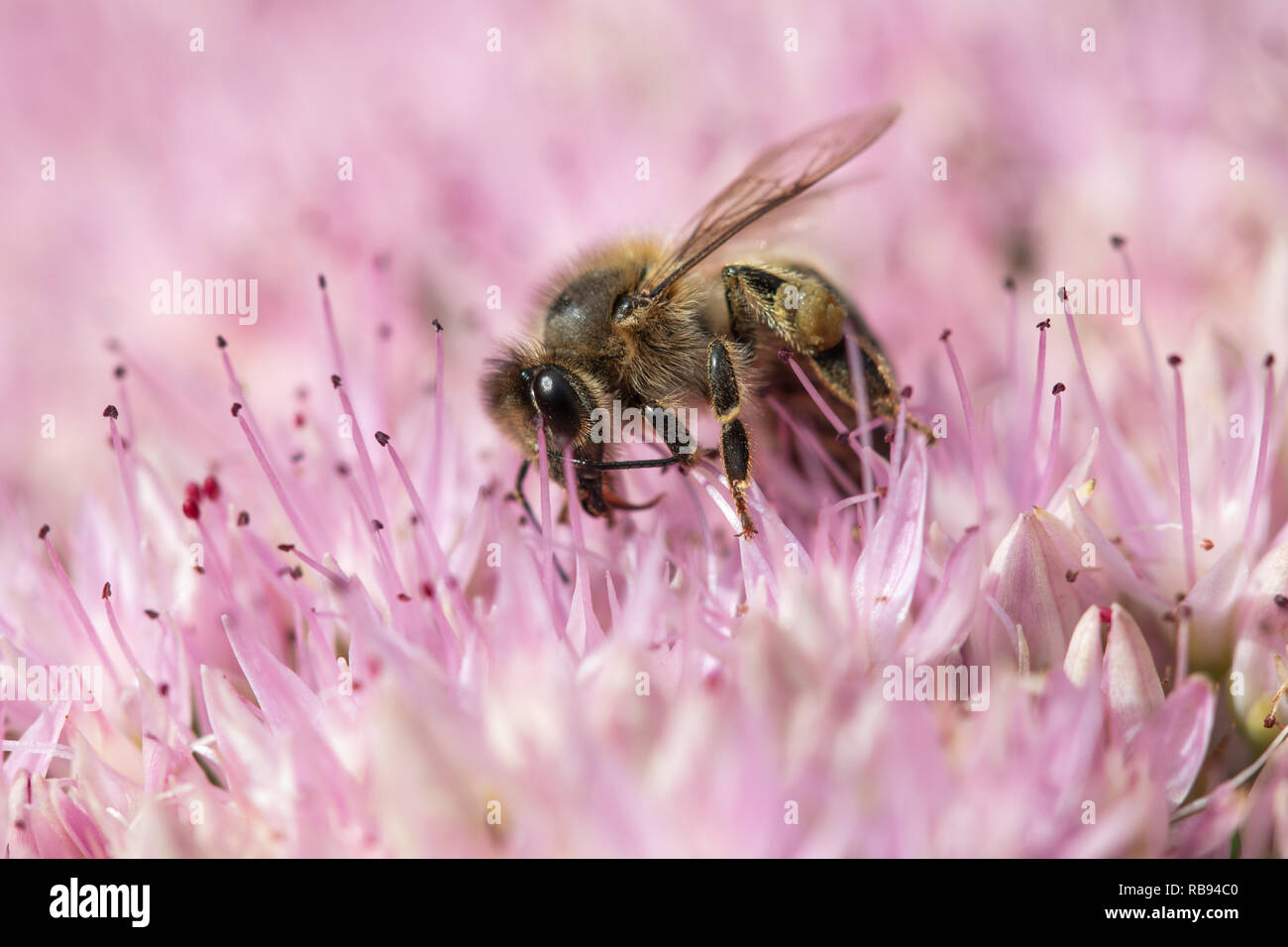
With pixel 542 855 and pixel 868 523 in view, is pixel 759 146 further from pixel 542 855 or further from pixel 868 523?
pixel 542 855

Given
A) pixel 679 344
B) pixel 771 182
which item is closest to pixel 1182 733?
pixel 679 344

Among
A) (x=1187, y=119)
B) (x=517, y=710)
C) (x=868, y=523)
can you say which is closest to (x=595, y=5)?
(x=1187, y=119)

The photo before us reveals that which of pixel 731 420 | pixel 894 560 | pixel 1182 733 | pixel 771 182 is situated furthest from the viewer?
pixel 771 182

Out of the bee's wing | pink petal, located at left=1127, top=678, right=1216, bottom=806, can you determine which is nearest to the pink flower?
pink petal, located at left=1127, top=678, right=1216, bottom=806

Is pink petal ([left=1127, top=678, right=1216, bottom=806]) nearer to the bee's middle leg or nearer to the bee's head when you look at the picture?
the bee's middle leg

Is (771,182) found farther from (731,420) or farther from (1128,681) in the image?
(1128,681)

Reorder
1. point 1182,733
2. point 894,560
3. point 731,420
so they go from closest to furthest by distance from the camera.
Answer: point 1182,733, point 894,560, point 731,420

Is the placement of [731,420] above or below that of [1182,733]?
above
